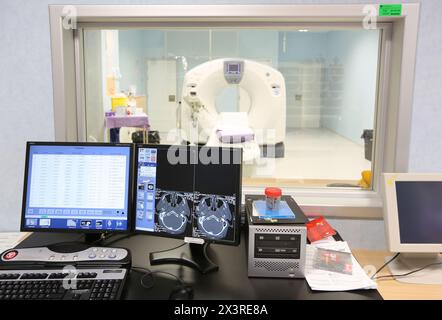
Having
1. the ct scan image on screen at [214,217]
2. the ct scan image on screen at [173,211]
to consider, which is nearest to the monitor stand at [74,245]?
the ct scan image on screen at [173,211]

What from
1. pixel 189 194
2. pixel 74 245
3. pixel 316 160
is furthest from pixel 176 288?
pixel 316 160

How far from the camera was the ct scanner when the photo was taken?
232cm

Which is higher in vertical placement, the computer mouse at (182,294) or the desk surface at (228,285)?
the computer mouse at (182,294)

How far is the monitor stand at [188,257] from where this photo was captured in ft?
4.00

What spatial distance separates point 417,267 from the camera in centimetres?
137

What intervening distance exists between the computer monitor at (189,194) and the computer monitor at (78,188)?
0.05m

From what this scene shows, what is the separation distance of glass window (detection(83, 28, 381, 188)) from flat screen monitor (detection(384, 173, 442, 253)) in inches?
20.2

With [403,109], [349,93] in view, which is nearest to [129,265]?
[403,109]

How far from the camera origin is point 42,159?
1301 millimetres

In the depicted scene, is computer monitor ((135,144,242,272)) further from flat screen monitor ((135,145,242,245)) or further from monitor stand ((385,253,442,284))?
monitor stand ((385,253,442,284))

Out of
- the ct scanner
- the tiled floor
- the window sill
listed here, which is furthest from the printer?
the ct scanner

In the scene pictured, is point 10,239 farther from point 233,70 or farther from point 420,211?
point 420,211

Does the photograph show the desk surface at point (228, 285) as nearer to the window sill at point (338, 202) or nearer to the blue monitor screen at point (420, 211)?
the blue monitor screen at point (420, 211)
